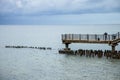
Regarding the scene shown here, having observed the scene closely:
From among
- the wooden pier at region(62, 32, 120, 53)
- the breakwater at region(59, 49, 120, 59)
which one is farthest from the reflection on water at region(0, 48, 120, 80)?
the wooden pier at region(62, 32, 120, 53)

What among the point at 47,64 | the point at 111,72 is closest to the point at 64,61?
the point at 47,64

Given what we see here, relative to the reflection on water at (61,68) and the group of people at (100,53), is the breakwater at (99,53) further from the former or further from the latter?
the reflection on water at (61,68)

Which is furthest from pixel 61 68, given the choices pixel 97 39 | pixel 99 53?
pixel 97 39

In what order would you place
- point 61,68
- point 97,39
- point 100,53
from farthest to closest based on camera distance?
1. point 97,39
2. point 100,53
3. point 61,68

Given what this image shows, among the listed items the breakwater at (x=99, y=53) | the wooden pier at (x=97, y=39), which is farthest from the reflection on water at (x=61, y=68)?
the wooden pier at (x=97, y=39)

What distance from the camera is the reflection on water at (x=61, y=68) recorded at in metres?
41.6

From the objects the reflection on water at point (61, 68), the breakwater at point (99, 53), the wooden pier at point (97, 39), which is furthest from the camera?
the wooden pier at point (97, 39)

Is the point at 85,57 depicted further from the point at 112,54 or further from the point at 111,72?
the point at 111,72

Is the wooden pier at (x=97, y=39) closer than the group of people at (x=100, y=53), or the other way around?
the group of people at (x=100, y=53)

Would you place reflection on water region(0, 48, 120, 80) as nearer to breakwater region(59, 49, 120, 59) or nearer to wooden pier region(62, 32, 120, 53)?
breakwater region(59, 49, 120, 59)

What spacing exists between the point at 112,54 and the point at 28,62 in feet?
44.6

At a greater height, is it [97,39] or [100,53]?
[97,39]

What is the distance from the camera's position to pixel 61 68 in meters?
48.8

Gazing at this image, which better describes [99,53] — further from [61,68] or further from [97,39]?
[61,68]
